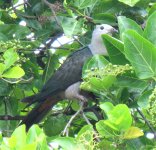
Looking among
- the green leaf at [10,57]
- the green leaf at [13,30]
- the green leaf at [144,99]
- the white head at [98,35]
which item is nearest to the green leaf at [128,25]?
the green leaf at [144,99]

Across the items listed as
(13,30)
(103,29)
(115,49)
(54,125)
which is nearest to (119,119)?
(115,49)

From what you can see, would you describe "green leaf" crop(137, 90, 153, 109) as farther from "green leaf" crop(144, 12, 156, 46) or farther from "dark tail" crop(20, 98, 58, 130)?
"dark tail" crop(20, 98, 58, 130)

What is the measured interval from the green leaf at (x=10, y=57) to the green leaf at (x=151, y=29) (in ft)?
2.84

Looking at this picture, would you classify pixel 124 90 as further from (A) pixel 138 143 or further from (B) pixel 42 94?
(B) pixel 42 94

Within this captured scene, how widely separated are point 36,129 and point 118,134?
0.35 m

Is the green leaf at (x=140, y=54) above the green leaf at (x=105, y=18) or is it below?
above

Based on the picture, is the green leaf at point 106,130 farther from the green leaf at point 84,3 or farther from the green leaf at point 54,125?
the green leaf at point 54,125

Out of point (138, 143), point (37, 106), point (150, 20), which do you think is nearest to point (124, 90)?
point (138, 143)

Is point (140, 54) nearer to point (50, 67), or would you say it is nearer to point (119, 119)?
point (119, 119)

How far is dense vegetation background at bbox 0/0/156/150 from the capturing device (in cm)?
224

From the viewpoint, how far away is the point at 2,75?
116 inches

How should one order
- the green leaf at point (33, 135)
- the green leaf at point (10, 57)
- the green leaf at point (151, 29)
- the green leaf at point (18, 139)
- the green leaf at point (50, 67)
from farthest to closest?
1. the green leaf at point (50, 67)
2. the green leaf at point (10, 57)
3. the green leaf at point (151, 29)
4. the green leaf at point (33, 135)
5. the green leaf at point (18, 139)

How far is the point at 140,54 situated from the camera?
2.30 metres

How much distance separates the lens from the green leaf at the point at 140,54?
2.28 metres
